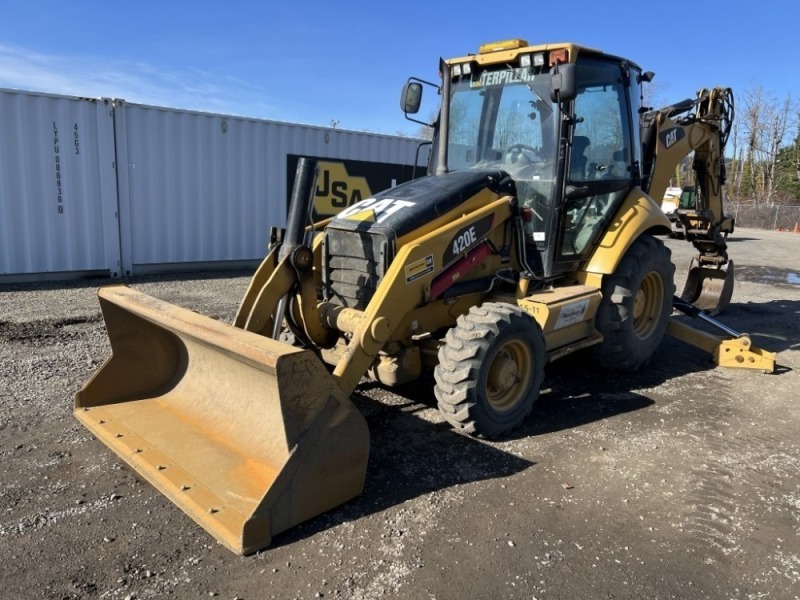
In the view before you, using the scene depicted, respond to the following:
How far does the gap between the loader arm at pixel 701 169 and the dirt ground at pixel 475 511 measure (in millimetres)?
2434

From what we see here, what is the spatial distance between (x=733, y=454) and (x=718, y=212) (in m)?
4.68

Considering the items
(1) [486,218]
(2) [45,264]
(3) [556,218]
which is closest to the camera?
(1) [486,218]

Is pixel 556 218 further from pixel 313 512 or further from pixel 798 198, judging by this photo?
pixel 798 198

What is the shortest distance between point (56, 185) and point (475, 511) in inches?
365

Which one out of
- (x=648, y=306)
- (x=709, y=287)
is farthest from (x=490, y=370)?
(x=709, y=287)

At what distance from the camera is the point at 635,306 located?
19.3ft

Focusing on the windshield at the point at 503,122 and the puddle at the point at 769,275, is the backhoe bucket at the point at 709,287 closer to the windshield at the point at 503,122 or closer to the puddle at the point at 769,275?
the windshield at the point at 503,122

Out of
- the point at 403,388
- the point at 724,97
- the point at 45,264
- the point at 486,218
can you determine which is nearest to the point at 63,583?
the point at 403,388

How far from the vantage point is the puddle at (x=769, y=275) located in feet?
42.6

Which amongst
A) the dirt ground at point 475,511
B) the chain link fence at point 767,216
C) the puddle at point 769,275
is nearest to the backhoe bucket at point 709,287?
the dirt ground at point 475,511

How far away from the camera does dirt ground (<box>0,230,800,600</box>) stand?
2816 mm

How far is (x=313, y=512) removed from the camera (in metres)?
3.18

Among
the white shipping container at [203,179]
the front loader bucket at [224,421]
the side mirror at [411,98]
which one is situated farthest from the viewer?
the white shipping container at [203,179]

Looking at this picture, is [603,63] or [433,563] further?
[603,63]
